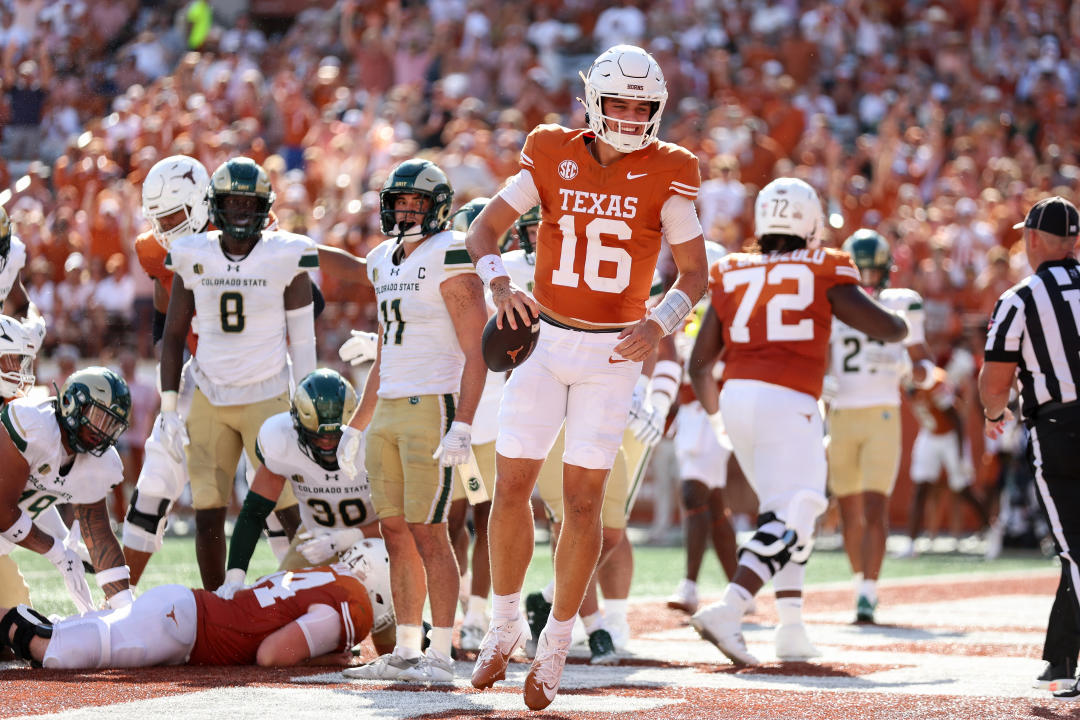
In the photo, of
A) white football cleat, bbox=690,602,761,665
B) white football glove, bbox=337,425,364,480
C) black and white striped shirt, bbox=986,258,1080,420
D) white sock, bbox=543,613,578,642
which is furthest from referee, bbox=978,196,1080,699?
white football glove, bbox=337,425,364,480

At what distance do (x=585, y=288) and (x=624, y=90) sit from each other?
0.66m

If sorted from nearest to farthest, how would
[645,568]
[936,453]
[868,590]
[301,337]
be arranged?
[301,337] → [868,590] → [645,568] → [936,453]

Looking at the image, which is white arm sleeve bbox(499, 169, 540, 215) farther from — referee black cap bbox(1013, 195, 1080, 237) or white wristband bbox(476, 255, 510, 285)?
→ referee black cap bbox(1013, 195, 1080, 237)

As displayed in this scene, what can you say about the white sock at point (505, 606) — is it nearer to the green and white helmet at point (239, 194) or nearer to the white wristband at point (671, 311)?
the white wristband at point (671, 311)

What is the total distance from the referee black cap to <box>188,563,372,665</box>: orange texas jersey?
117 inches

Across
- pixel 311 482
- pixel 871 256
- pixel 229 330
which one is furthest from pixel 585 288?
pixel 871 256

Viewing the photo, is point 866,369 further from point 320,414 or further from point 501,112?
point 501,112

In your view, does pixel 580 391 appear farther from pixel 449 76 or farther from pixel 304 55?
pixel 304 55

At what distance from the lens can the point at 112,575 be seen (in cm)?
648

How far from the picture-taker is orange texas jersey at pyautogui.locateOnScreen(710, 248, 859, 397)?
6.81 m

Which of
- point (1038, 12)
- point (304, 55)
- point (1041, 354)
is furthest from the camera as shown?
point (304, 55)

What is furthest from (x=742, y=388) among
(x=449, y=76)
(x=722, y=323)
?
(x=449, y=76)

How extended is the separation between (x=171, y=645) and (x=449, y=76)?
14.4 meters

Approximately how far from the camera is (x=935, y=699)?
5.29 meters
